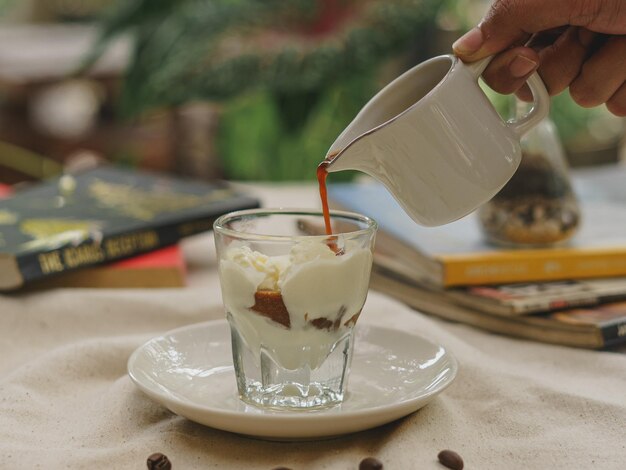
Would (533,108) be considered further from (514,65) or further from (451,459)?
(451,459)

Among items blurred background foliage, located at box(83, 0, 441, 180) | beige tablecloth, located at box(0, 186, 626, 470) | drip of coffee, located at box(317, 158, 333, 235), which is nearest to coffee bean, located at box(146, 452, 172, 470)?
beige tablecloth, located at box(0, 186, 626, 470)

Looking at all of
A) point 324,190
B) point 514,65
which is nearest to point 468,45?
point 514,65

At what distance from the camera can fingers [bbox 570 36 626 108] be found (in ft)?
3.15

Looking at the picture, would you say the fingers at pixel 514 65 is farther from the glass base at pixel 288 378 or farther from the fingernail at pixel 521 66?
the glass base at pixel 288 378

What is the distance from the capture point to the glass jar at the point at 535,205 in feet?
3.92

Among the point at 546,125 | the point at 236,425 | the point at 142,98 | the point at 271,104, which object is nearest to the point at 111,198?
the point at 546,125

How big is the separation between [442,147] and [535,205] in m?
0.48

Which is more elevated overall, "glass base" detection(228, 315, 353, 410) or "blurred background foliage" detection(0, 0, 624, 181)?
"blurred background foliage" detection(0, 0, 624, 181)

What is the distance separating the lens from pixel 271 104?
2600mm

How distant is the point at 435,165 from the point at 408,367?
0.70ft

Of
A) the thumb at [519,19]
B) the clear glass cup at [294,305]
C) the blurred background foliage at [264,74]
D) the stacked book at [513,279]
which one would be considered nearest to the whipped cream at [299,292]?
the clear glass cup at [294,305]

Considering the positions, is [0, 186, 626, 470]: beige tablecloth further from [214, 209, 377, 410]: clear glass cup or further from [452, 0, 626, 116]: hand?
[452, 0, 626, 116]: hand

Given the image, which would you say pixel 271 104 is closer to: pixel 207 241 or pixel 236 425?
pixel 207 241

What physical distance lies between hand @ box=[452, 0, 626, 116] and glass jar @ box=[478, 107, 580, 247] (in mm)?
197
